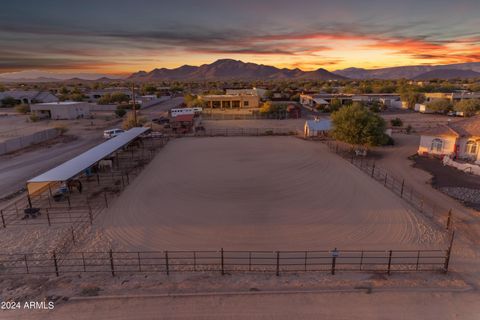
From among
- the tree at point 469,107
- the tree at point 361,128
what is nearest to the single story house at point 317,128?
the tree at point 361,128

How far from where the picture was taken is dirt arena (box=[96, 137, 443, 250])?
14.0 meters

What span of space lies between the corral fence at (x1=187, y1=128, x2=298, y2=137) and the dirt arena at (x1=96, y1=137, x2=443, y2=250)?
44.4 feet

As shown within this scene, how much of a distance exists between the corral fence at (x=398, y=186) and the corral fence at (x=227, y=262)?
4416 millimetres

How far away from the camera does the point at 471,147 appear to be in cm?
2641

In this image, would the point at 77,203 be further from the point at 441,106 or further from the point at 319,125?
the point at 441,106

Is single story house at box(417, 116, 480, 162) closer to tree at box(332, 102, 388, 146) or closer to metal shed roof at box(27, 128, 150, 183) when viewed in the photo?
tree at box(332, 102, 388, 146)

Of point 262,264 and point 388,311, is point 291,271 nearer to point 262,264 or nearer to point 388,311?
point 262,264

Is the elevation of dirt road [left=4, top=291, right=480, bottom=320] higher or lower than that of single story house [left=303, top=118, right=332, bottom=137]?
lower

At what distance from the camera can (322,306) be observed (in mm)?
10023

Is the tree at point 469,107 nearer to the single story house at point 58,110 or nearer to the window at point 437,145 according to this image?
the window at point 437,145

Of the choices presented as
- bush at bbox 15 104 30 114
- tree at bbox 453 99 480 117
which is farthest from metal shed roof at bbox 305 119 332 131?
bush at bbox 15 104 30 114

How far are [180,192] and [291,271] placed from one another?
10.0 m

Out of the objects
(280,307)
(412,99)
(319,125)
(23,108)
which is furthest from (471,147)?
(23,108)

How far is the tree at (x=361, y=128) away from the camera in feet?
94.7
